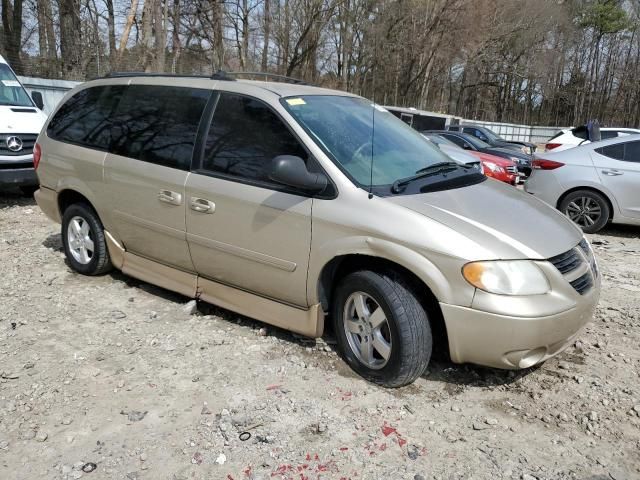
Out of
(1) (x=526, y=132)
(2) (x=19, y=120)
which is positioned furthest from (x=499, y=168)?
(1) (x=526, y=132)

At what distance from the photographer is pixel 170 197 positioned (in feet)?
13.3

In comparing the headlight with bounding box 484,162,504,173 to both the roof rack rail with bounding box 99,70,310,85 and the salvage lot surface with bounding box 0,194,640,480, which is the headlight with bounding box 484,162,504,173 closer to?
the salvage lot surface with bounding box 0,194,640,480

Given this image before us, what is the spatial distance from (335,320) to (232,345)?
0.83 metres

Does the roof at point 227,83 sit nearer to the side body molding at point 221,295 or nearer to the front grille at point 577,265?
the side body molding at point 221,295

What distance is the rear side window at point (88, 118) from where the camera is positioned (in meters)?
4.68

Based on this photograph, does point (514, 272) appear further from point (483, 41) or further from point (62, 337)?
point (483, 41)

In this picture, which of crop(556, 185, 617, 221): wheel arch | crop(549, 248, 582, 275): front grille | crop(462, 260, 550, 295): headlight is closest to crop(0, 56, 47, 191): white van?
crop(462, 260, 550, 295): headlight

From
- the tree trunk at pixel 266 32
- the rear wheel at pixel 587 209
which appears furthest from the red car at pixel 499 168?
the tree trunk at pixel 266 32

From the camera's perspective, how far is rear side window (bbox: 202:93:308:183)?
3608 mm

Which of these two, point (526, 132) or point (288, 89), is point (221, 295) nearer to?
point (288, 89)

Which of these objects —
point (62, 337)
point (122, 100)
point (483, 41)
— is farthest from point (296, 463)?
point (483, 41)

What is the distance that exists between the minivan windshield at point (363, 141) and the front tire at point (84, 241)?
230cm

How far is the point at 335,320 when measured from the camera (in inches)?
140

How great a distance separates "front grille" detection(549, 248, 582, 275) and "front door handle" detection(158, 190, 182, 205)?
254 centimetres
